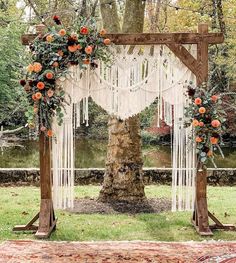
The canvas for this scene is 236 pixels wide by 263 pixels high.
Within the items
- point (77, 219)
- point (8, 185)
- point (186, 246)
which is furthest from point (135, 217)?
point (8, 185)

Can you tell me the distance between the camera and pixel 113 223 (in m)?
6.17

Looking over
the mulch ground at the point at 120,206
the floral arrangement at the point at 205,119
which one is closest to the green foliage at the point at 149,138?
the mulch ground at the point at 120,206

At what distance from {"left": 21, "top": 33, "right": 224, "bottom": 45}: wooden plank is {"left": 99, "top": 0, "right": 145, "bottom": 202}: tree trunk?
1.75m

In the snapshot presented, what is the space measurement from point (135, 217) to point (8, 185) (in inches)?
131

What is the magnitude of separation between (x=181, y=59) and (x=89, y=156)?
1126 cm

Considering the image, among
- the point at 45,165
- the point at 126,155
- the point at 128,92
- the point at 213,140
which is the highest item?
the point at 128,92

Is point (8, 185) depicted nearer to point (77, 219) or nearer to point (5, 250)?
point (77, 219)

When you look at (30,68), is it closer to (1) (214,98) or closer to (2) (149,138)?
(1) (214,98)

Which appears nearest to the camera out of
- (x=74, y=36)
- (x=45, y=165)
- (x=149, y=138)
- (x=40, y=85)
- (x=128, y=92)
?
(x=40, y=85)

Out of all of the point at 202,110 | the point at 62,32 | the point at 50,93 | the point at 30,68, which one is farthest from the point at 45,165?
the point at 202,110

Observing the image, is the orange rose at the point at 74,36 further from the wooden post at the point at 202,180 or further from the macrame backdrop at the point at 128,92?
the wooden post at the point at 202,180

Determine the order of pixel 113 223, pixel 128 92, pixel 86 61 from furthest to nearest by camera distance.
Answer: pixel 113 223 < pixel 128 92 < pixel 86 61

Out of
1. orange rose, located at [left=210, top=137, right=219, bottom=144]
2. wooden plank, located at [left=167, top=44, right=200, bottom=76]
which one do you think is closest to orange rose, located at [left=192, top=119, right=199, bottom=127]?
orange rose, located at [left=210, top=137, right=219, bottom=144]

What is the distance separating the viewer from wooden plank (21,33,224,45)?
223 inches
